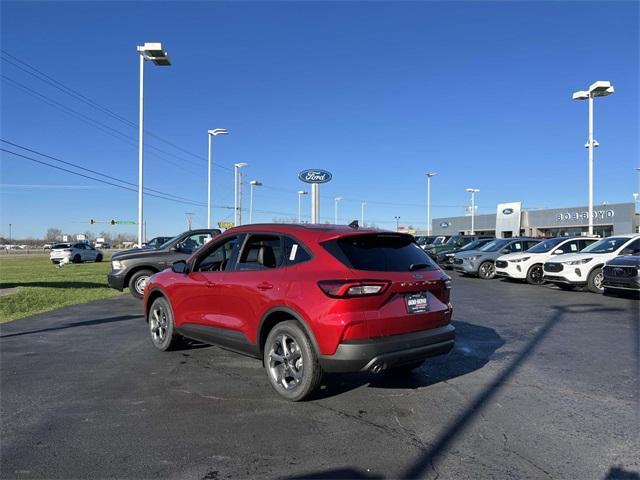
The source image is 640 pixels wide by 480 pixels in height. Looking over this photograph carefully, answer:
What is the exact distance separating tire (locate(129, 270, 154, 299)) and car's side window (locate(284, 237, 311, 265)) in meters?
8.86

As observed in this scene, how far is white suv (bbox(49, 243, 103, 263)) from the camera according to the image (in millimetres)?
39969

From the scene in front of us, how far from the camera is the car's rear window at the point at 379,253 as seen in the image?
479 cm

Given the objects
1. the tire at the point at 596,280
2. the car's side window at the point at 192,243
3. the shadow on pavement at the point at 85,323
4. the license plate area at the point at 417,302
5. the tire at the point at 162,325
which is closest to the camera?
A: the license plate area at the point at 417,302

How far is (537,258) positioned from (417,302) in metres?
13.9

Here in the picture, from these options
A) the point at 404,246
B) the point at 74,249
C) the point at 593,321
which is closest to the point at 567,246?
the point at 593,321

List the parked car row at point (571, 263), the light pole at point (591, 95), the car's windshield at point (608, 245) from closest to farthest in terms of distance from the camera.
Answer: the parked car row at point (571, 263), the car's windshield at point (608, 245), the light pole at point (591, 95)

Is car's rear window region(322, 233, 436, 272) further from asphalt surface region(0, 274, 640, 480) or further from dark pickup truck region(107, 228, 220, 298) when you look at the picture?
dark pickup truck region(107, 228, 220, 298)

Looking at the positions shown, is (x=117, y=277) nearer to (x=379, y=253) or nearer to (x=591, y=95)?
(x=379, y=253)


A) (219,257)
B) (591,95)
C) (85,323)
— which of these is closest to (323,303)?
(219,257)

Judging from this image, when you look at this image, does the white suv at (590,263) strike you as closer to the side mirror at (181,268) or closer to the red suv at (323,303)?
the red suv at (323,303)

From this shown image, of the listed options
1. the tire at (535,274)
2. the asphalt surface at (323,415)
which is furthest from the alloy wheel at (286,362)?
the tire at (535,274)

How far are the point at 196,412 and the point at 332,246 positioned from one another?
1987 millimetres

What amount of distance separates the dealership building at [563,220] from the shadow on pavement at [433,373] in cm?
3958

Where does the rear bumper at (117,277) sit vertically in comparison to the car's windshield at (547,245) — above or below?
below
